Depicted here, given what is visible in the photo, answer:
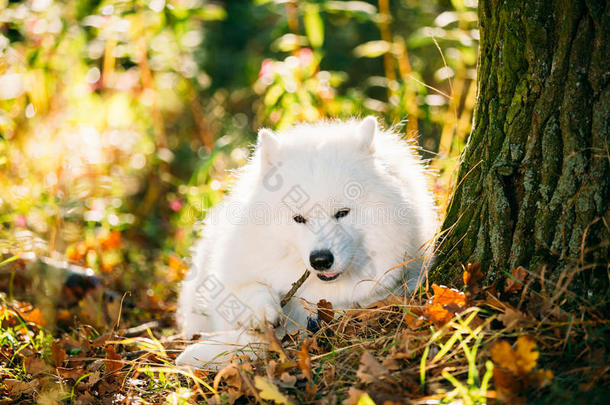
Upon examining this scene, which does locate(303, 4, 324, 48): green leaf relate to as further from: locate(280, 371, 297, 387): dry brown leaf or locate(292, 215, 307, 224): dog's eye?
locate(280, 371, 297, 387): dry brown leaf

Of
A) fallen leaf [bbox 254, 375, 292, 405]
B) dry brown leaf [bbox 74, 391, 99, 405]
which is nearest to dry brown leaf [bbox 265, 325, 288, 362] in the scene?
fallen leaf [bbox 254, 375, 292, 405]

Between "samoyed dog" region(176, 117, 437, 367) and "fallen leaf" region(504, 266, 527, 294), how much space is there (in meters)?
0.44

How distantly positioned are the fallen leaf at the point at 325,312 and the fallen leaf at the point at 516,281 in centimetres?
83

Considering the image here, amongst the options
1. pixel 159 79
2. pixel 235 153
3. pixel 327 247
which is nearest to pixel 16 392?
pixel 327 247

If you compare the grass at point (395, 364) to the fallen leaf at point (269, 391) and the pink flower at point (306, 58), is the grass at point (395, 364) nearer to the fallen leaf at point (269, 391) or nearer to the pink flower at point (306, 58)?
the fallen leaf at point (269, 391)

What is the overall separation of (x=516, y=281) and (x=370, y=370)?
70 cm

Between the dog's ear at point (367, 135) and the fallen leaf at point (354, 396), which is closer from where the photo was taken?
the fallen leaf at point (354, 396)

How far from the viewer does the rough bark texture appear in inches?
78.7

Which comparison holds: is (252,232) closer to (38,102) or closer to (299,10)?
(299,10)

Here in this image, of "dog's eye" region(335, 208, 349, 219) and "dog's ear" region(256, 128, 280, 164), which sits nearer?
"dog's eye" region(335, 208, 349, 219)

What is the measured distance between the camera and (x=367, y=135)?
2689mm

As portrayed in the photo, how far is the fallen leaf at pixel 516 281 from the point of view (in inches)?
81.4

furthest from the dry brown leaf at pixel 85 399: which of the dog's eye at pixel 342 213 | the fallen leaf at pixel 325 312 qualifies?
the dog's eye at pixel 342 213

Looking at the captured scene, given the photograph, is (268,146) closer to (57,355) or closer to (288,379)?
(288,379)
